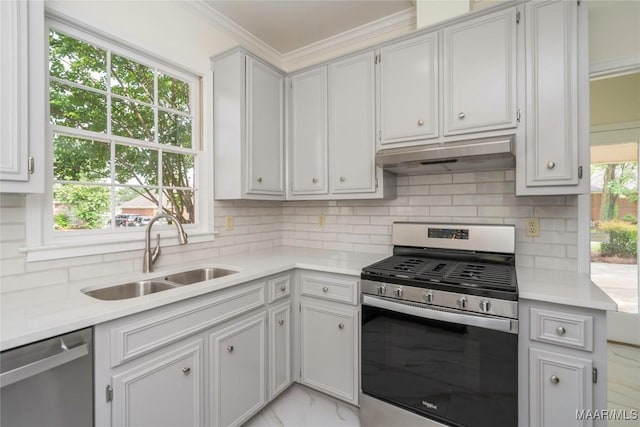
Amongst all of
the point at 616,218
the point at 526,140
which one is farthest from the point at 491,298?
the point at 616,218

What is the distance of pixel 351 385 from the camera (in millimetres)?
1938

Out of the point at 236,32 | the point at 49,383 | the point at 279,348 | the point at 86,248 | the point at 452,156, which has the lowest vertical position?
the point at 279,348

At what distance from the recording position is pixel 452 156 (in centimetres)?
174

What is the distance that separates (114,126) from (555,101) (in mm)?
2565

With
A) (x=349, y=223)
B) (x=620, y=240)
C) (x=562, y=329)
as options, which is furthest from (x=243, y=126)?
(x=620, y=240)

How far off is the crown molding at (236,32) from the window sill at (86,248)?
157 centimetres

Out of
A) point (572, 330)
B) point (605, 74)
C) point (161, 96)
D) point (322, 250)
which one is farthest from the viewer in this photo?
point (322, 250)

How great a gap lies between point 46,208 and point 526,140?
103 inches

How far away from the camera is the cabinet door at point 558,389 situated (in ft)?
4.32

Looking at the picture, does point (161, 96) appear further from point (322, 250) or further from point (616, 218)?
point (616, 218)

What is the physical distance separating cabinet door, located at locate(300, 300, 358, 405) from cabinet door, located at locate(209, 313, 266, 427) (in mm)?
338

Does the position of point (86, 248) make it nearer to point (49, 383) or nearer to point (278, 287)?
point (49, 383)

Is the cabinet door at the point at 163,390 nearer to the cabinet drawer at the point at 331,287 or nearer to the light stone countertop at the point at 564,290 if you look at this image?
the cabinet drawer at the point at 331,287

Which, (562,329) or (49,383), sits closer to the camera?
(49,383)
